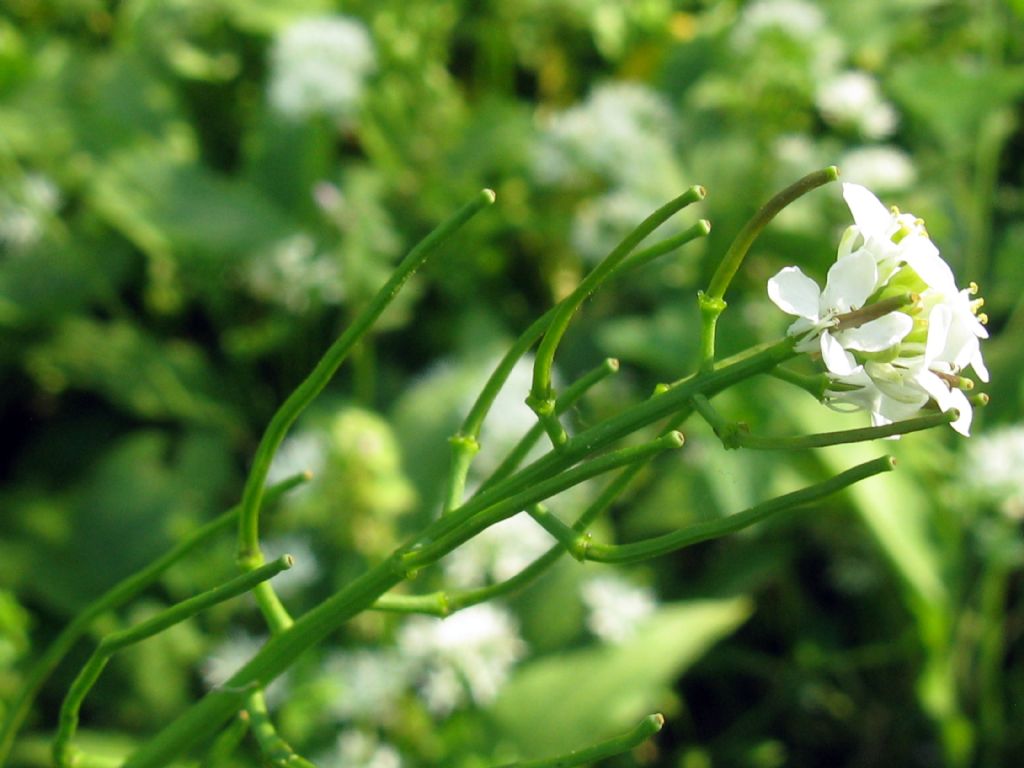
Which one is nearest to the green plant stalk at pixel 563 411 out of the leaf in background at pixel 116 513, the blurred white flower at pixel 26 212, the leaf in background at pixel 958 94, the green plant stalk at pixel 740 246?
the green plant stalk at pixel 740 246

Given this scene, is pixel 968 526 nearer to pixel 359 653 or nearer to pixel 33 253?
pixel 359 653

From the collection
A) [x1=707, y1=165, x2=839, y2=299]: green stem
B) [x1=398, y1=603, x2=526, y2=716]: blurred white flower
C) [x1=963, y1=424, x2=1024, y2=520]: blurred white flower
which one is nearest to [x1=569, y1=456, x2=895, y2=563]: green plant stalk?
[x1=707, y1=165, x2=839, y2=299]: green stem

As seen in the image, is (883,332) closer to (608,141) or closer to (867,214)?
(867,214)

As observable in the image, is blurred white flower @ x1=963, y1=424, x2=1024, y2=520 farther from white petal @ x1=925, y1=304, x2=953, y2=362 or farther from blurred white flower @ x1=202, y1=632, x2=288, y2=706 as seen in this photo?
white petal @ x1=925, y1=304, x2=953, y2=362

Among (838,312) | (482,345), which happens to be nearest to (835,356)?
(838,312)

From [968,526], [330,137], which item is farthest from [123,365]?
[968,526]
